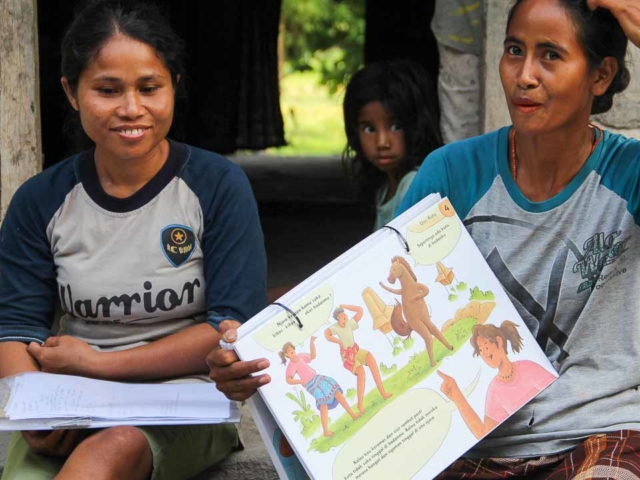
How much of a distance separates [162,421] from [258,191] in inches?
222

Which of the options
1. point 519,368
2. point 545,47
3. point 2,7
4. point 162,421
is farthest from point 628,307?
point 2,7

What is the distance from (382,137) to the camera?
11.9 ft

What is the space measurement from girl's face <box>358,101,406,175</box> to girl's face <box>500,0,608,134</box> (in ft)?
5.29

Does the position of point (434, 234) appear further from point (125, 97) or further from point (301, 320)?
point (125, 97)

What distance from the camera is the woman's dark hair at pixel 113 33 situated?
7.65 feet

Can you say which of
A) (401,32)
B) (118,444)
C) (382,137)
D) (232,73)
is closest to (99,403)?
(118,444)

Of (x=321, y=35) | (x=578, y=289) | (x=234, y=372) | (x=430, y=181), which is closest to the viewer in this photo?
(x=234, y=372)

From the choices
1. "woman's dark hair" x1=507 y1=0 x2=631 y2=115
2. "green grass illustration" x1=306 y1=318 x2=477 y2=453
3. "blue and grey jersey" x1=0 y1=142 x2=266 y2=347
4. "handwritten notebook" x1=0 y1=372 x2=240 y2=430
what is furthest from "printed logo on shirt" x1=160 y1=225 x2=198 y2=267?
"woman's dark hair" x1=507 y1=0 x2=631 y2=115

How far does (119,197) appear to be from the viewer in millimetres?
2412

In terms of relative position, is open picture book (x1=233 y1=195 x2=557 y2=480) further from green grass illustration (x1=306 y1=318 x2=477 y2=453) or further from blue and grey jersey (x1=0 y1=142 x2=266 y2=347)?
blue and grey jersey (x1=0 y1=142 x2=266 y2=347)

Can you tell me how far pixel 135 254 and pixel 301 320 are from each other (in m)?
0.67

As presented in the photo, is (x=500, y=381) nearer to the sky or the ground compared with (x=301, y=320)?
nearer to the ground

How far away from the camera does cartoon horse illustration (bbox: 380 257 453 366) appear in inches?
76.9

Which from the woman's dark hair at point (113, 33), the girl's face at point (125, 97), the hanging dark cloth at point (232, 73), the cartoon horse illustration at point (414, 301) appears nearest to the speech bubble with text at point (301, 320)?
the cartoon horse illustration at point (414, 301)
